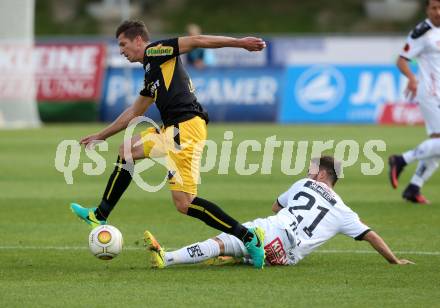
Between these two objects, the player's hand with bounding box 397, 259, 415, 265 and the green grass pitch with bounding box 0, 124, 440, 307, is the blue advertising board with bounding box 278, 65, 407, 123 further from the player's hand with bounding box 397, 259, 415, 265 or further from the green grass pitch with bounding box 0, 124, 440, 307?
the player's hand with bounding box 397, 259, 415, 265

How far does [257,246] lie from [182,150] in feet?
3.30

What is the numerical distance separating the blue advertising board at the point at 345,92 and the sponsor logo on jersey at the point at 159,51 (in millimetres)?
18731

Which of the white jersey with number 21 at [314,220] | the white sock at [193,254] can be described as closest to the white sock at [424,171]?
the white jersey with number 21 at [314,220]

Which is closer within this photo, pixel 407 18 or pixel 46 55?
pixel 46 55

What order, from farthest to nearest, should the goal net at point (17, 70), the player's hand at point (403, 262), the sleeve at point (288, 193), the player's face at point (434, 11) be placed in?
the goal net at point (17, 70), the player's face at point (434, 11), the sleeve at point (288, 193), the player's hand at point (403, 262)

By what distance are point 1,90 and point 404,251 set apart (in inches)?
769

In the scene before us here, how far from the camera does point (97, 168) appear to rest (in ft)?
57.7

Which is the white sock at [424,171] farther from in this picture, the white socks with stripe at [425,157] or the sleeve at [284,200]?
the sleeve at [284,200]

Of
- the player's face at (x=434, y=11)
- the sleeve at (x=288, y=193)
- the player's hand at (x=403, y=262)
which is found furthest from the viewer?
the player's face at (x=434, y=11)

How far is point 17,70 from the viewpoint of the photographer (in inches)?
1085

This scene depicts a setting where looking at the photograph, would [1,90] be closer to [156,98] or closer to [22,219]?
[22,219]

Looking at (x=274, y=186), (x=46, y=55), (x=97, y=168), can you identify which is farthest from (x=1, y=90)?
(x=274, y=186)

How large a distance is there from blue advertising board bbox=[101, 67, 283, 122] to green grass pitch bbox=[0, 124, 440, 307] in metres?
10.9

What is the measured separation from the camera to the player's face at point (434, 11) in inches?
492
